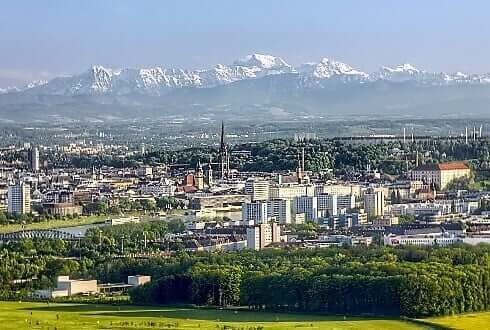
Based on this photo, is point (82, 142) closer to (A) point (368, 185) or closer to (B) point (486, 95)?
(A) point (368, 185)

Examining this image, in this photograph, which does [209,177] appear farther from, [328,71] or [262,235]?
[328,71]

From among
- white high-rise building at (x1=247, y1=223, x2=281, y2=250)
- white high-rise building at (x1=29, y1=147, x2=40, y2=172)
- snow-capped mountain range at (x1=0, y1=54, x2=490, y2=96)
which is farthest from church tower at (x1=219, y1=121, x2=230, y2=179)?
snow-capped mountain range at (x1=0, y1=54, x2=490, y2=96)

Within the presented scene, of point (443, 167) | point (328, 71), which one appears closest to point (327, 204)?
point (443, 167)

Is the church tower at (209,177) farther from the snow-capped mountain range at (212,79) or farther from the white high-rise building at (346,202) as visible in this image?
the snow-capped mountain range at (212,79)

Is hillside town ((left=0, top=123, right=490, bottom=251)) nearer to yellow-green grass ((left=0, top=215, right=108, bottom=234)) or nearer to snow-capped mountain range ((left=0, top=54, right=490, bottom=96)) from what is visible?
yellow-green grass ((left=0, top=215, right=108, bottom=234))

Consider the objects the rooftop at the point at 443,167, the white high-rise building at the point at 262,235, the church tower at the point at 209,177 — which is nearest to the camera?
the white high-rise building at the point at 262,235

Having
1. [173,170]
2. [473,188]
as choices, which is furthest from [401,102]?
[473,188]

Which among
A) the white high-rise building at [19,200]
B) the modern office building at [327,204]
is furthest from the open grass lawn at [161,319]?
the white high-rise building at [19,200]
